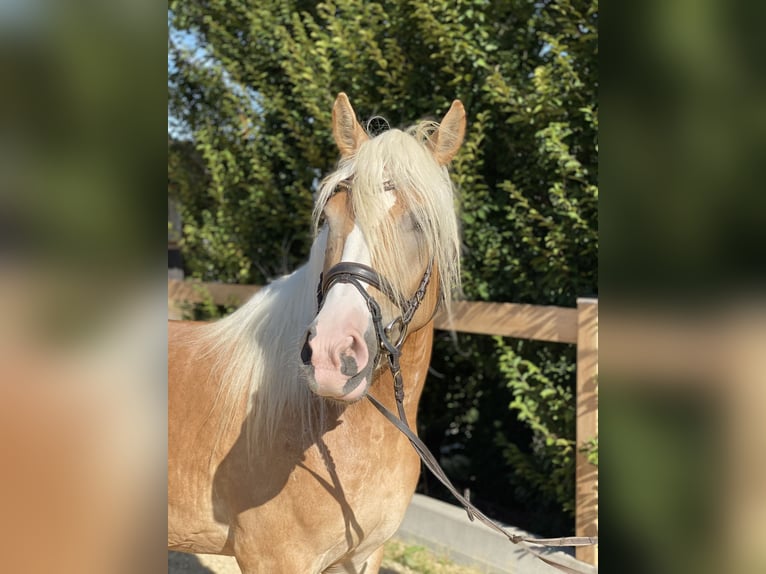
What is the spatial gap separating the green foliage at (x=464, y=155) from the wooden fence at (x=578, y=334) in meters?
0.19

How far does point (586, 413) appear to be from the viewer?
2799 mm

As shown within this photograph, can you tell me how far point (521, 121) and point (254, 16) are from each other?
2.28 m

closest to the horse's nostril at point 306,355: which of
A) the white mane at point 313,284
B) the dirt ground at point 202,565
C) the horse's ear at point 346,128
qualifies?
the white mane at point 313,284

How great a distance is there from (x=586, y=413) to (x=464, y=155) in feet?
4.90

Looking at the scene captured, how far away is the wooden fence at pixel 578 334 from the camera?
2754mm

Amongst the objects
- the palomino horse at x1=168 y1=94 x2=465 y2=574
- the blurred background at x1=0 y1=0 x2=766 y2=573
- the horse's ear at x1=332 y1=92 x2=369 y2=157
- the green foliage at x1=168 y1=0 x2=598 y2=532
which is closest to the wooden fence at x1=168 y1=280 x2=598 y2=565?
the green foliage at x1=168 y1=0 x2=598 y2=532

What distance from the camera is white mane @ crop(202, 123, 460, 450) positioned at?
1.61 m

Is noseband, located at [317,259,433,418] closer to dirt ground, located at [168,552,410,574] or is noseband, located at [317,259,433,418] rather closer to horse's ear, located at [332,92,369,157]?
horse's ear, located at [332,92,369,157]
